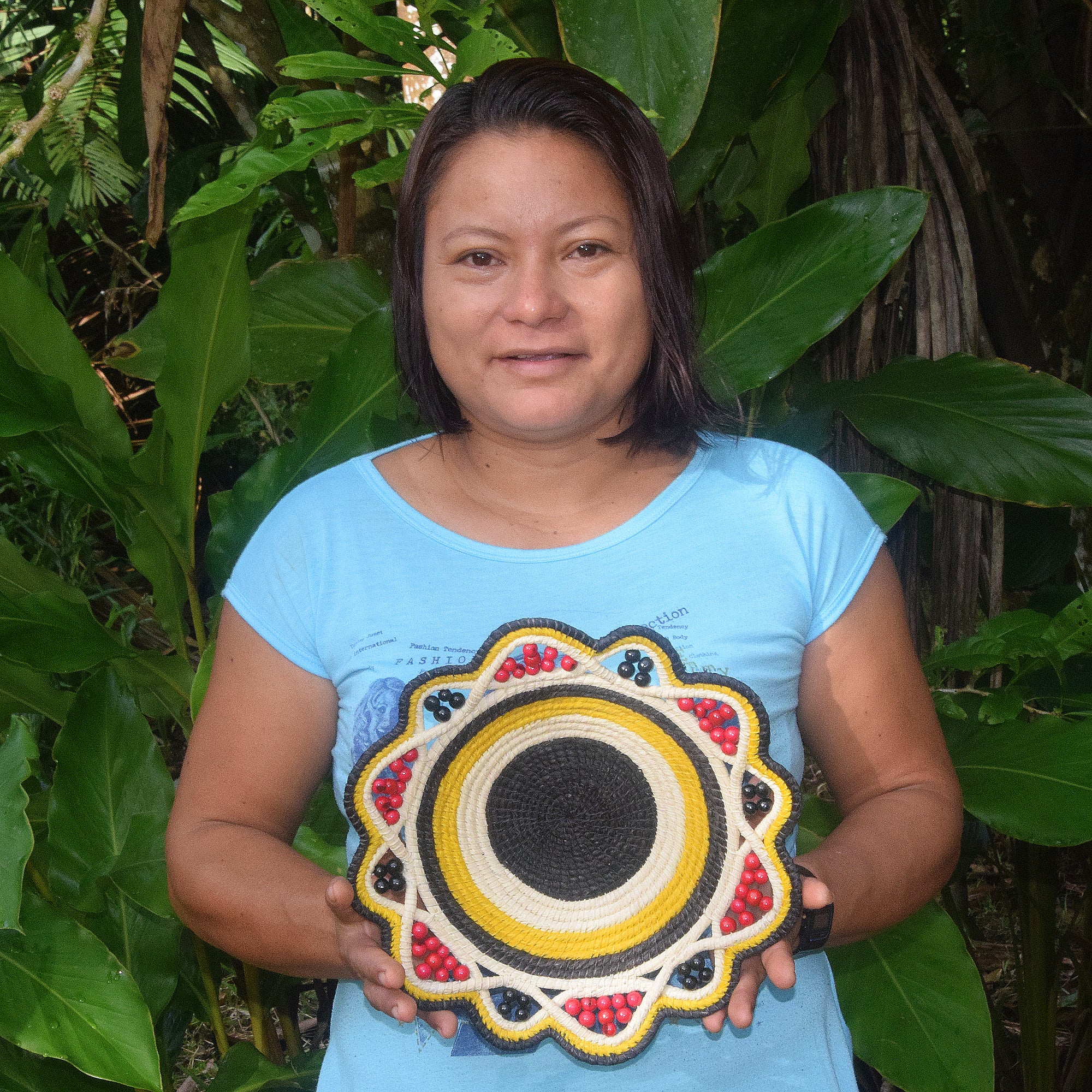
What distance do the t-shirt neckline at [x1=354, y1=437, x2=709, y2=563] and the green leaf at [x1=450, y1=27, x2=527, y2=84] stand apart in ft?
1.10

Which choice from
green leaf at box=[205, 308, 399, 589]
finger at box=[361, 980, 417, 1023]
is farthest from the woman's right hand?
green leaf at box=[205, 308, 399, 589]

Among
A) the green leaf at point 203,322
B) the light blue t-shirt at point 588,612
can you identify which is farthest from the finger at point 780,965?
the green leaf at point 203,322

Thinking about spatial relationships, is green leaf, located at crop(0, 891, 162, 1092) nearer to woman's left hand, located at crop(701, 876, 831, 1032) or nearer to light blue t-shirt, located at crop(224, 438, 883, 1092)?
light blue t-shirt, located at crop(224, 438, 883, 1092)

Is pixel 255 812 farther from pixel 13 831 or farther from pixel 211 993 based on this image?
pixel 211 993

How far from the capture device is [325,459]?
1173 mm

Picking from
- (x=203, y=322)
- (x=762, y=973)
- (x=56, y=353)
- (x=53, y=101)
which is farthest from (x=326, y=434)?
(x=762, y=973)

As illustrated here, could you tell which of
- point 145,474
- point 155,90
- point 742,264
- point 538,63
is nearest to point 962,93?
point 742,264

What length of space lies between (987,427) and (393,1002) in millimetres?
865

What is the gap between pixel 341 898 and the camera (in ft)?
2.34

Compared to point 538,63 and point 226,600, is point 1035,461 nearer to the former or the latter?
point 538,63

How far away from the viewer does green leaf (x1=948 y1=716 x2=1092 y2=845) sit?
1018 millimetres

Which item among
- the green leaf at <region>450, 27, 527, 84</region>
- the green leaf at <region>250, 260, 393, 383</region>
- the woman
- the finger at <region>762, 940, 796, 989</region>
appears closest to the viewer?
the finger at <region>762, 940, 796, 989</region>

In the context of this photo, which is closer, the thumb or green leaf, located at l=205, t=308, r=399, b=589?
the thumb

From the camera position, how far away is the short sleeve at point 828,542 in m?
0.83
